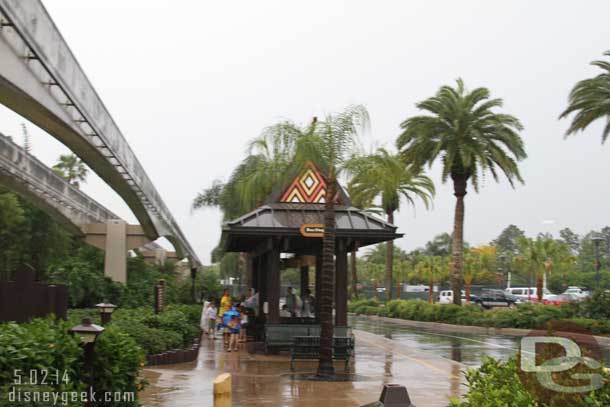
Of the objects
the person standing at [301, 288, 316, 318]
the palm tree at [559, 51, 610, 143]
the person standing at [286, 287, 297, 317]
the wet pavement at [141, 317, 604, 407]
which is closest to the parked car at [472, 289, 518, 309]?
the palm tree at [559, 51, 610, 143]

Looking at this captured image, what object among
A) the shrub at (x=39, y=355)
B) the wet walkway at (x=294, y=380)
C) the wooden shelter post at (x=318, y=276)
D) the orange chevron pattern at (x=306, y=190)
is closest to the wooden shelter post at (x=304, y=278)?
the wooden shelter post at (x=318, y=276)

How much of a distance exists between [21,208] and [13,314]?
32991 mm

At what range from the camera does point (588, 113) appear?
31766 millimetres

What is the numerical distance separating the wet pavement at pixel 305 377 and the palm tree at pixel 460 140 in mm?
15329

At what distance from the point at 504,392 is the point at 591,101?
28706 mm

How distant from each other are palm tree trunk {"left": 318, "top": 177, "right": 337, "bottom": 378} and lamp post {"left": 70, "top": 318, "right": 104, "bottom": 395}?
23.9ft

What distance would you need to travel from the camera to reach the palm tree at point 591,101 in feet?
103

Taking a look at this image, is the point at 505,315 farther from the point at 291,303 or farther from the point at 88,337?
the point at 88,337

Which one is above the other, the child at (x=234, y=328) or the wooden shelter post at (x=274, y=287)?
the wooden shelter post at (x=274, y=287)

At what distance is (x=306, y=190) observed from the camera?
1922cm

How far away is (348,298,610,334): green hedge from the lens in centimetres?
3036

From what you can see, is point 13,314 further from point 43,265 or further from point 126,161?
point 43,265

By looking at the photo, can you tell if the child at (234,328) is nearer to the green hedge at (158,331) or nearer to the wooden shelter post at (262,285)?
the green hedge at (158,331)

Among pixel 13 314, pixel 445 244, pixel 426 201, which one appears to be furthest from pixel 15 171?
pixel 445 244
